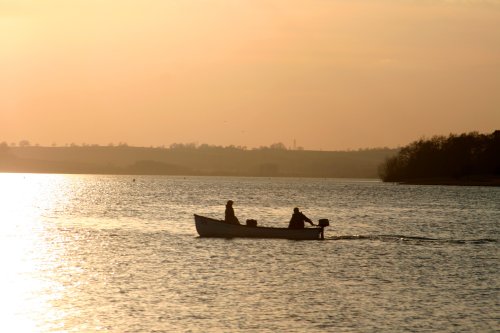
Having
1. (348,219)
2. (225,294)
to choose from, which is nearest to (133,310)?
(225,294)

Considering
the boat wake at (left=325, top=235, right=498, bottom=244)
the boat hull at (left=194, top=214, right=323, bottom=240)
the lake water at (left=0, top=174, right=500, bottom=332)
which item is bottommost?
the lake water at (left=0, top=174, right=500, bottom=332)

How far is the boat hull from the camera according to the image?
71.8 metres

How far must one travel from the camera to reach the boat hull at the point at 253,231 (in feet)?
236

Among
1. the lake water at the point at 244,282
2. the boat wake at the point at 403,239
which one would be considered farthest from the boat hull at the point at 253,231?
the boat wake at the point at 403,239

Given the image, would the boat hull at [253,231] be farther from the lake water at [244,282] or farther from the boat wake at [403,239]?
the boat wake at [403,239]

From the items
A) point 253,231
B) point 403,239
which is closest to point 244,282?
point 253,231

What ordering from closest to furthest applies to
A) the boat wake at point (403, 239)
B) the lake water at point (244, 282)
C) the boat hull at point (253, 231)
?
the lake water at point (244, 282)
the boat hull at point (253, 231)
the boat wake at point (403, 239)

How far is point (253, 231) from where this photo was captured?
7200cm

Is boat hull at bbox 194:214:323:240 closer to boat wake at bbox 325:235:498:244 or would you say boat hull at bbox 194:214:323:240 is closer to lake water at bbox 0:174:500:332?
lake water at bbox 0:174:500:332

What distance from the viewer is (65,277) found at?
5094 cm

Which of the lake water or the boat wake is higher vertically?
the boat wake

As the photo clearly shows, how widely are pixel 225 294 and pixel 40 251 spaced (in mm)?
25315

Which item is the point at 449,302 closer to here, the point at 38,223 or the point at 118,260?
the point at 118,260

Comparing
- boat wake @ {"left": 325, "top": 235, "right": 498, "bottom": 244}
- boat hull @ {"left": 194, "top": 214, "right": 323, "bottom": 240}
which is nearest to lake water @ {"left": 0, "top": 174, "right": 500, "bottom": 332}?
boat wake @ {"left": 325, "top": 235, "right": 498, "bottom": 244}
